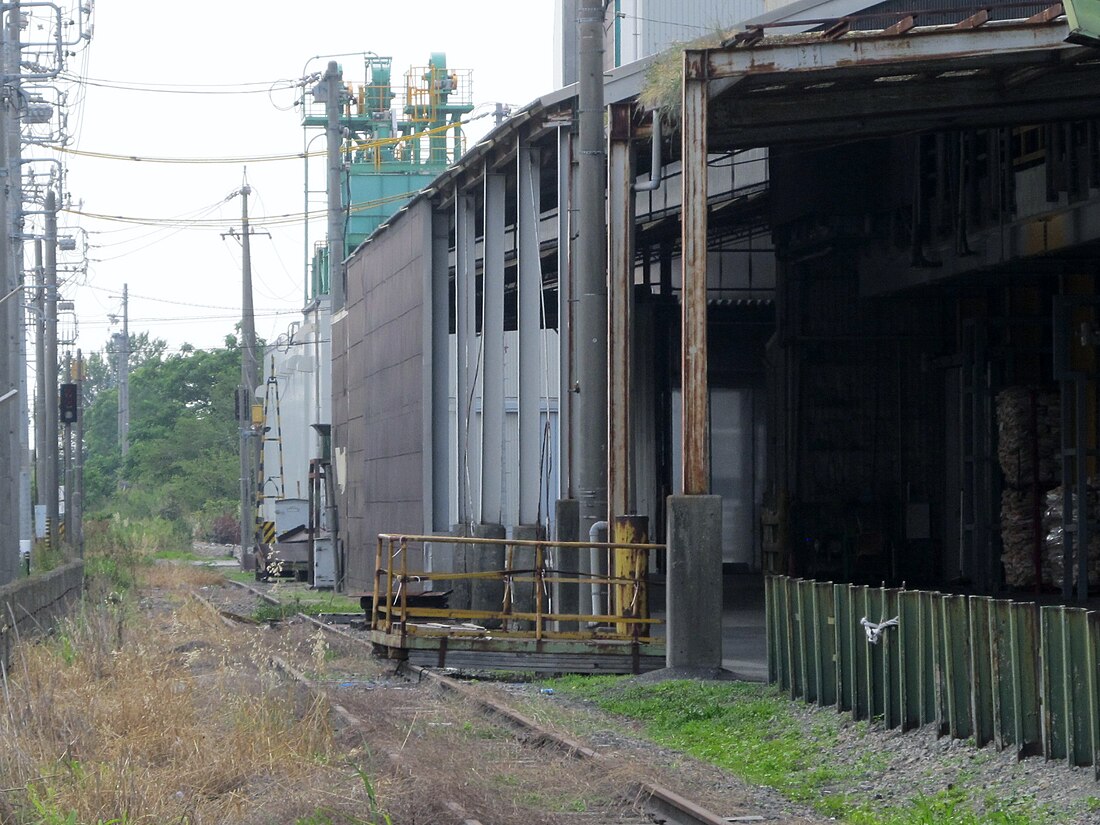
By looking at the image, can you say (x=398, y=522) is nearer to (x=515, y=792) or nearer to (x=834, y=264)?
(x=834, y=264)

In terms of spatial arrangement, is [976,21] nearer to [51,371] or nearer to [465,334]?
[465,334]

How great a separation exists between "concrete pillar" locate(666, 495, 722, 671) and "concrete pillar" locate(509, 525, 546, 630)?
7.03 metres

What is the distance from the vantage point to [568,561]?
19219 mm

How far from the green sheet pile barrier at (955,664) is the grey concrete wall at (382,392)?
575 inches

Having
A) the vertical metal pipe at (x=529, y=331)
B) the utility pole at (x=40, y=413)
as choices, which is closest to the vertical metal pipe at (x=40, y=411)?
the utility pole at (x=40, y=413)

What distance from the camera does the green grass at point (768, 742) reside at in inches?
356

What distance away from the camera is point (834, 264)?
90.1ft

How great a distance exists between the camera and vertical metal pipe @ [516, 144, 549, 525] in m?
22.1

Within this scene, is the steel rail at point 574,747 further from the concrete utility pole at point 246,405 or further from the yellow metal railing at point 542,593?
the concrete utility pole at point 246,405

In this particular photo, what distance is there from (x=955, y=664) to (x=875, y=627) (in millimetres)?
1134

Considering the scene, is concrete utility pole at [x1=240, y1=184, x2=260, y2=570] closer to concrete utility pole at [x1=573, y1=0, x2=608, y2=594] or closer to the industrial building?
the industrial building

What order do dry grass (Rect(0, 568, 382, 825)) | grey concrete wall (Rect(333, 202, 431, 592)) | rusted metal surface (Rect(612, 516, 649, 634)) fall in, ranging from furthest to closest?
grey concrete wall (Rect(333, 202, 431, 592)) < rusted metal surface (Rect(612, 516, 649, 634)) < dry grass (Rect(0, 568, 382, 825))

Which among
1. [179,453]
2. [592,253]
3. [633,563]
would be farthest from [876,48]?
[179,453]

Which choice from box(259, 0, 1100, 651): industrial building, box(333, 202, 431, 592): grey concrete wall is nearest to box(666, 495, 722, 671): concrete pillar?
box(259, 0, 1100, 651): industrial building
